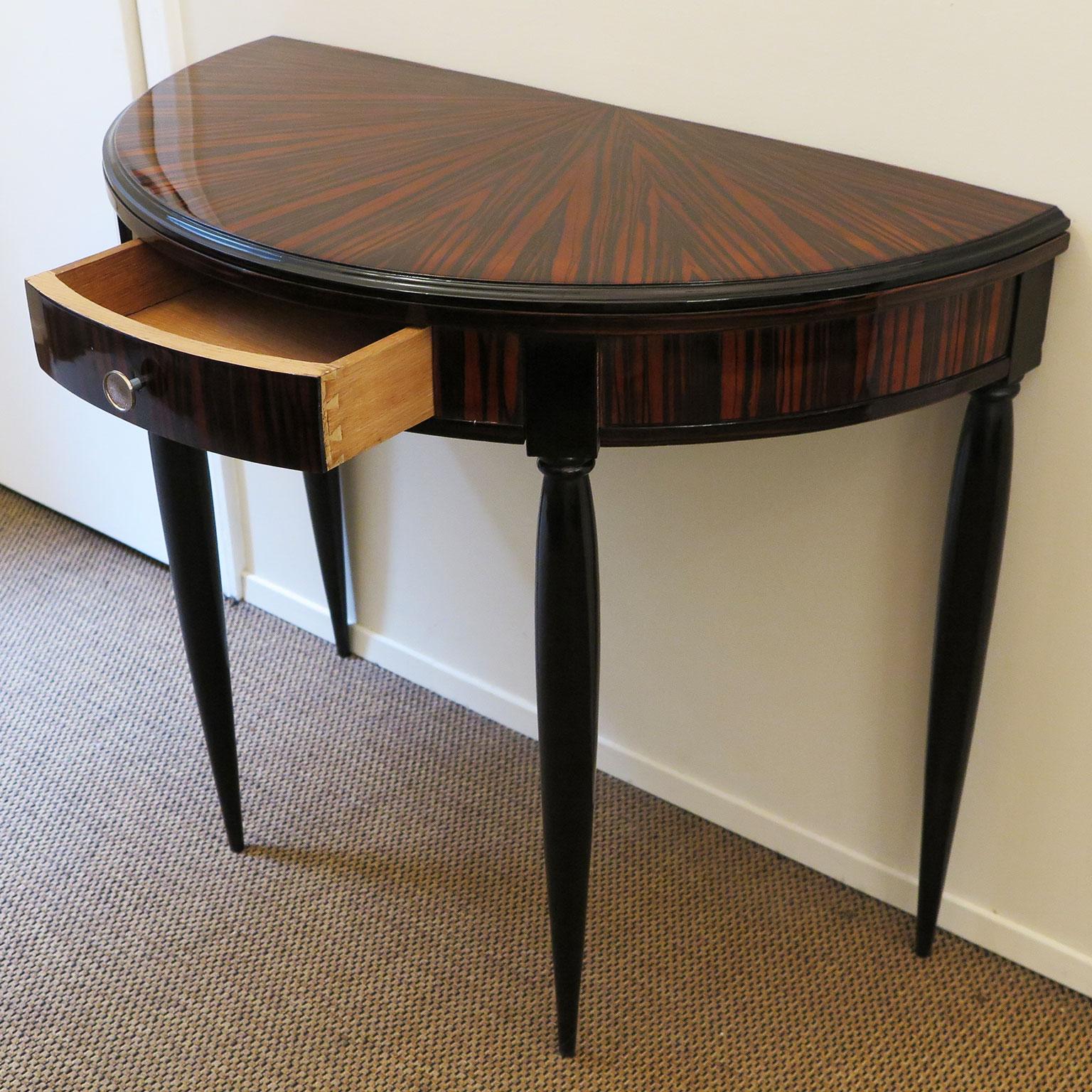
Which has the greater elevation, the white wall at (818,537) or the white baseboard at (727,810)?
the white wall at (818,537)

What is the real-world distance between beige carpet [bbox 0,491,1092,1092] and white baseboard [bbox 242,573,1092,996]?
0.02 m

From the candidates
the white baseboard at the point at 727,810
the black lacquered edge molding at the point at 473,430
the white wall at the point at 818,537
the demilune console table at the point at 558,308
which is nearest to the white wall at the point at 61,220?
the white wall at the point at 818,537

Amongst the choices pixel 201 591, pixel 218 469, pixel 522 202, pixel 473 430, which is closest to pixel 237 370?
pixel 473 430

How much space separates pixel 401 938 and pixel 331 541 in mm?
504

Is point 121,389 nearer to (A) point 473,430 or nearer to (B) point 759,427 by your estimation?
(A) point 473,430

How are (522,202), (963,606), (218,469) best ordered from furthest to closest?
(218,469) < (963,606) < (522,202)

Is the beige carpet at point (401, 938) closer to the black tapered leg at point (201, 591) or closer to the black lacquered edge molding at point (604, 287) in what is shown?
the black tapered leg at point (201, 591)

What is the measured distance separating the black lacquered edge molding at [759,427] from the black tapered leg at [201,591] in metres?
0.41

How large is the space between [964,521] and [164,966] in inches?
33.2

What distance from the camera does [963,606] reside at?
1.03 metres

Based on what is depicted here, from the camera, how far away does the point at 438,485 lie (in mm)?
1422

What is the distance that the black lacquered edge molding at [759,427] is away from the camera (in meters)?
0.80

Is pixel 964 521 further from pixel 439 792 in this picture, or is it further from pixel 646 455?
pixel 439 792

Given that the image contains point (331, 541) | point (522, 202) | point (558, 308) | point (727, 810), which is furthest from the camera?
point (331, 541)
